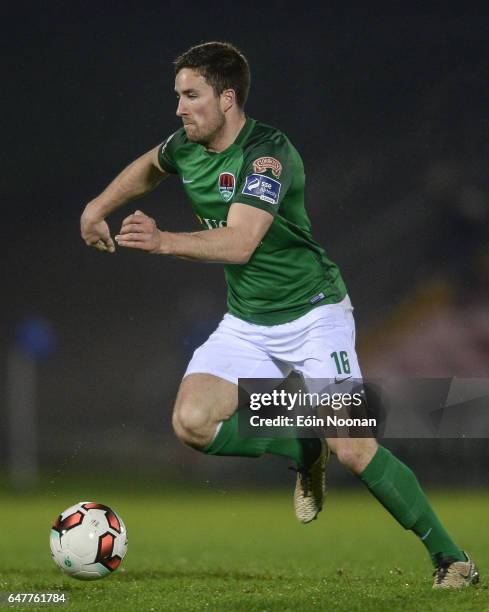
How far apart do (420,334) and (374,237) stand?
66.7 inches

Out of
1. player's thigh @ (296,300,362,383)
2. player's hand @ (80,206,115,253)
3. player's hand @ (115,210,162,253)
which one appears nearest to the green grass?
player's thigh @ (296,300,362,383)

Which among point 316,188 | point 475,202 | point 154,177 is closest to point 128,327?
point 316,188

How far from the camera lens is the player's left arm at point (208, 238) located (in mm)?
3953

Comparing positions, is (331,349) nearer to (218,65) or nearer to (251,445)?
(251,445)

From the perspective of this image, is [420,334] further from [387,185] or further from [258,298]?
[258,298]

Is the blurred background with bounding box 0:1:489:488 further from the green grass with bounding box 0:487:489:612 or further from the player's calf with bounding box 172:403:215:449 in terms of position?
the player's calf with bounding box 172:403:215:449

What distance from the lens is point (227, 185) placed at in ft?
16.5

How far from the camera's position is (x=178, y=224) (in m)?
13.8

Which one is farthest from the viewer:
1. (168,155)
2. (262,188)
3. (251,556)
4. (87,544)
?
(251,556)

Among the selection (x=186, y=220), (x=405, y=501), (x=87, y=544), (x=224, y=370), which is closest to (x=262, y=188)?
(x=224, y=370)

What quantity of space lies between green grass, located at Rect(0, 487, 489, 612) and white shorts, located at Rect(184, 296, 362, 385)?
1.04 m

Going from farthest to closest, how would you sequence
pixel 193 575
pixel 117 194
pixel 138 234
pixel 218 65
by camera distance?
pixel 193 575 → pixel 117 194 → pixel 218 65 → pixel 138 234

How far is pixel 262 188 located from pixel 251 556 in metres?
3.61

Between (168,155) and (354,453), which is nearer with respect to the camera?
(354,453)
